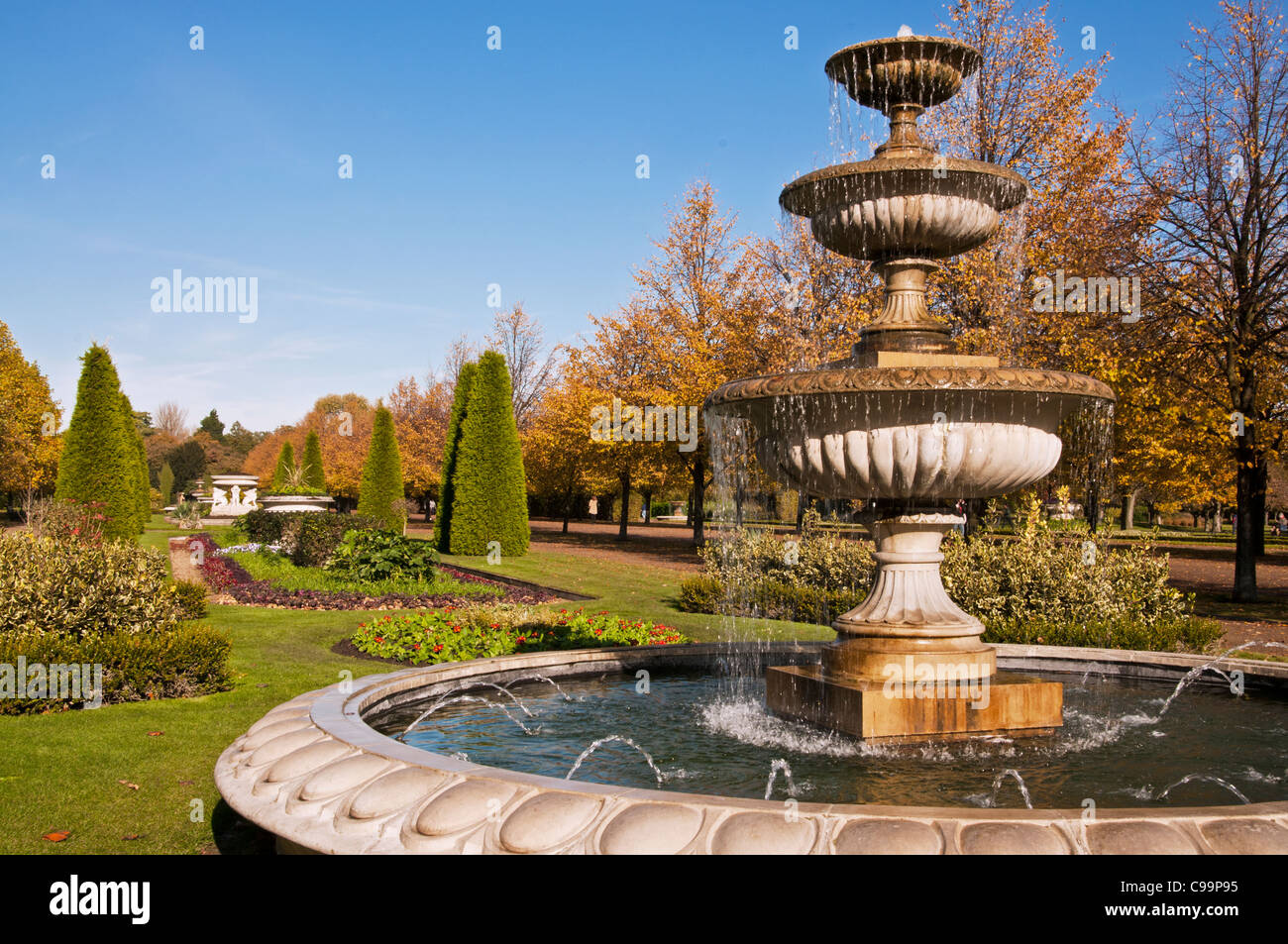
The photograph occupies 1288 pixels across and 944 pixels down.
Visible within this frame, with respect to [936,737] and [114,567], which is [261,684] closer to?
[114,567]

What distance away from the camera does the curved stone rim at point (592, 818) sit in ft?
9.71

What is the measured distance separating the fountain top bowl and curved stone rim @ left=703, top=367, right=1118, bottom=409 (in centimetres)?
244

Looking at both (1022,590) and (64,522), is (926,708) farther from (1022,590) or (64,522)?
(64,522)

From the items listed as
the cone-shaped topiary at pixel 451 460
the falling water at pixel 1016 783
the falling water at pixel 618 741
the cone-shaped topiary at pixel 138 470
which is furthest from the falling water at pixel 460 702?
the cone-shaped topiary at pixel 138 470

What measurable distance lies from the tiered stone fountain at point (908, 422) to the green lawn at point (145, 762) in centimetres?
364

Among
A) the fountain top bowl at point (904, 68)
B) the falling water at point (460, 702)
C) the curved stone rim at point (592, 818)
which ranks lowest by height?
the falling water at point (460, 702)

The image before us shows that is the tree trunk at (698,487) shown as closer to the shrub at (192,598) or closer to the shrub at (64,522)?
the shrub at (64,522)

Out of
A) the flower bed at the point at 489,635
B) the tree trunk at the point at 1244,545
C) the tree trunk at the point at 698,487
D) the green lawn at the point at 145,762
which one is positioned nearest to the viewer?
the green lawn at the point at 145,762

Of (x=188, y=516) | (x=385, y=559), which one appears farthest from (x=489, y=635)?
(x=188, y=516)

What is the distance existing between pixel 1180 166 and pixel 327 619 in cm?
1846

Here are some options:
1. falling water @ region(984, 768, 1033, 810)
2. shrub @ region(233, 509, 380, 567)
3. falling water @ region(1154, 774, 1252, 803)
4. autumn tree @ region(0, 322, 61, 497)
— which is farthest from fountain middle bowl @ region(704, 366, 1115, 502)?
autumn tree @ region(0, 322, 61, 497)

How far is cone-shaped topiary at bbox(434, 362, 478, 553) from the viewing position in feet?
89.8
